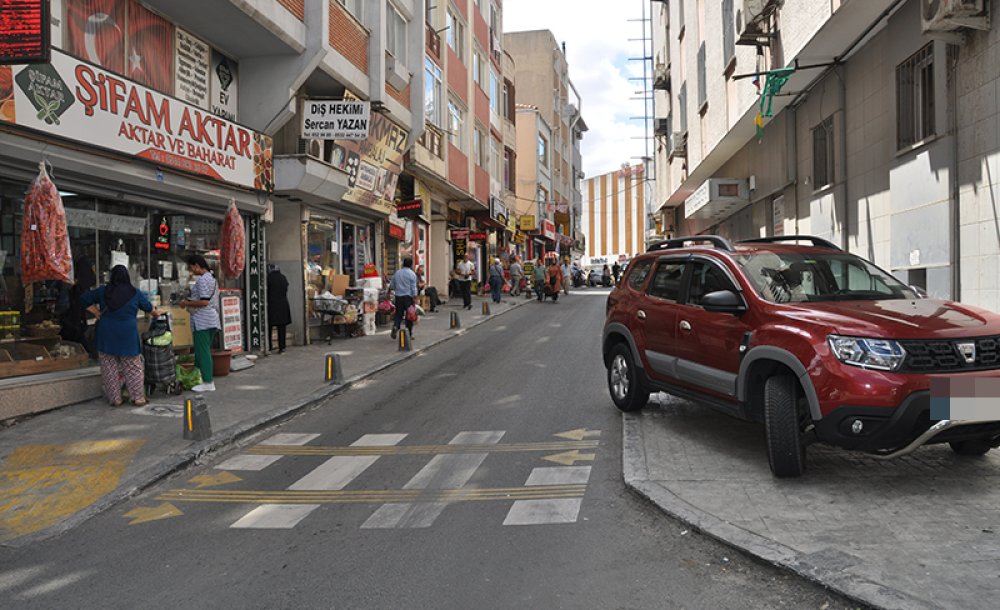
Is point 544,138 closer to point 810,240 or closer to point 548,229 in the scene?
point 548,229

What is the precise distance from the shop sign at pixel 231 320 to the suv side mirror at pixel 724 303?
846cm

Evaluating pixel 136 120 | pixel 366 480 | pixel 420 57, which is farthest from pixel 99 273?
pixel 420 57

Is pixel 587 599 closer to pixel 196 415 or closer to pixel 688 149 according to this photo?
pixel 196 415

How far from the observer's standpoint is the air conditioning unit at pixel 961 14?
299 inches

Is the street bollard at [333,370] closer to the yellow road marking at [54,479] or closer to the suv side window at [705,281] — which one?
the yellow road marking at [54,479]

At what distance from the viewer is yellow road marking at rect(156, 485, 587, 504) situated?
5230 millimetres

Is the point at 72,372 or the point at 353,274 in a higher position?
the point at 353,274

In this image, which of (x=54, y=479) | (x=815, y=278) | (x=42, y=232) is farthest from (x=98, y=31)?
(x=815, y=278)

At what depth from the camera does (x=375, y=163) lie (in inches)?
696

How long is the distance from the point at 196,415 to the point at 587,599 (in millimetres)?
4999

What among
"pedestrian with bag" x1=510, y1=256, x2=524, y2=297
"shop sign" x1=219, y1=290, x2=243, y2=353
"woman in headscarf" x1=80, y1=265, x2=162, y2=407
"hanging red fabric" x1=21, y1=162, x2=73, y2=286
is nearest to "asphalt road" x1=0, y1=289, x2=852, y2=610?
"woman in headscarf" x1=80, y1=265, x2=162, y2=407

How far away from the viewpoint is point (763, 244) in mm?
6641

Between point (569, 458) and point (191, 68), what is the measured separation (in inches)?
380

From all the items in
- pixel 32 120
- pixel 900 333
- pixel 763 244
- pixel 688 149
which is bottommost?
pixel 900 333
